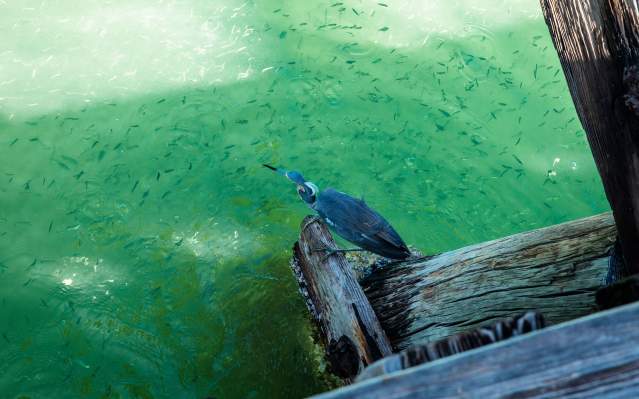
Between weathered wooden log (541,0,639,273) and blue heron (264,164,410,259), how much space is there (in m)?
1.02

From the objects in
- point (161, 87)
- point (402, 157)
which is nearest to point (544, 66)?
point (402, 157)

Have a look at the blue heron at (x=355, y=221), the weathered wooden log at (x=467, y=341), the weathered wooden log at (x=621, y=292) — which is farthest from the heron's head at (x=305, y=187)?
the weathered wooden log at (x=467, y=341)

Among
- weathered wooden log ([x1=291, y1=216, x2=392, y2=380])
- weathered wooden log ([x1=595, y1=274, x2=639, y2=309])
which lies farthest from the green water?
weathered wooden log ([x1=595, y1=274, x2=639, y2=309])

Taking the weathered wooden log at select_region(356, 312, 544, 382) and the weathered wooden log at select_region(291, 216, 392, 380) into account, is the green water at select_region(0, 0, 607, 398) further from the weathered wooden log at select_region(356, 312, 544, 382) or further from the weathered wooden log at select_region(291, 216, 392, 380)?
the weathered wooden log at select_region(356, 312, 544, 382)

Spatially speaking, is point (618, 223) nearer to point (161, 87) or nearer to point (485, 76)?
point (485, 76)

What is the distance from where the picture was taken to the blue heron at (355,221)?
2652mm

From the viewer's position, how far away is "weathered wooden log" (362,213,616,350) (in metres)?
2.11

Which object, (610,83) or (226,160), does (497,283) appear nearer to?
(610,83)

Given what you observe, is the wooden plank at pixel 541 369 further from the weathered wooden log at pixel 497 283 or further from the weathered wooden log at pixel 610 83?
the weathered wooden log at pixel 497 283

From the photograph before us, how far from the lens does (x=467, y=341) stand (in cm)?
101

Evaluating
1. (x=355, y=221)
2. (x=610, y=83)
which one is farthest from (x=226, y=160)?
(x=610, y=83)

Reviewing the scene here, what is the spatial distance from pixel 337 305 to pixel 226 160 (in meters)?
1.92

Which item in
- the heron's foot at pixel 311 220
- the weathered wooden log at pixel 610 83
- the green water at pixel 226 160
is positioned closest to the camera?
the weathered wooden log at pixel 610 83

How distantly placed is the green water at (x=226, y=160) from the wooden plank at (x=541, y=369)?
232 cm
